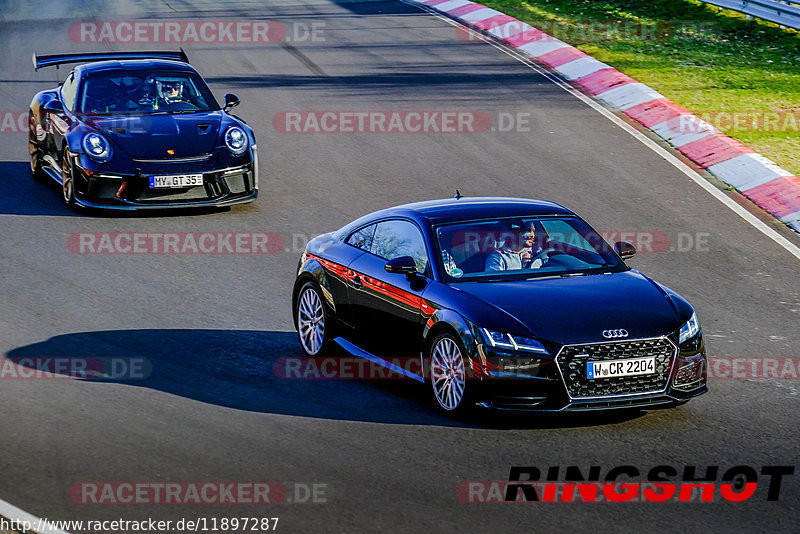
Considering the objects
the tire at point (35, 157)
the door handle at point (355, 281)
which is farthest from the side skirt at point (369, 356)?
the tire at point (35, 157)

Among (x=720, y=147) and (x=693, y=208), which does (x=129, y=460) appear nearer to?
(x=693, y=208)

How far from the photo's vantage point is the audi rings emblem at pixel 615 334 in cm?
837

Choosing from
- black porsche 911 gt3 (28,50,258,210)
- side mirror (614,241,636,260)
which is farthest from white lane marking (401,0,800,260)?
black porsche 911 gt3 (28,50,258,210)

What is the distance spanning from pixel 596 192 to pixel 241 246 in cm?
473

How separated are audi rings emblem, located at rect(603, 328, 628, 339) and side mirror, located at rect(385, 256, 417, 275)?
5.19 feet

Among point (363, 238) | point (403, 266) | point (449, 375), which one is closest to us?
point (449, 375)

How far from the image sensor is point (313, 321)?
10.6 metres

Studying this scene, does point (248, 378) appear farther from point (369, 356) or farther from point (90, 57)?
point (90, 57)

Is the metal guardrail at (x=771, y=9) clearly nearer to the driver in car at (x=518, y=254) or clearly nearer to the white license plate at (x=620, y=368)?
the driver in car at (x=518, y=254)

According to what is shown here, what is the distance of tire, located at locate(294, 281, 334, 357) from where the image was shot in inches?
408

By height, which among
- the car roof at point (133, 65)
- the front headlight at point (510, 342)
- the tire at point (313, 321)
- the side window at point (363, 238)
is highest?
the front headlight at point (510, 342)

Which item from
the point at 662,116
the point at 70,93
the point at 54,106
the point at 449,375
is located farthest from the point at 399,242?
the point at 662,116

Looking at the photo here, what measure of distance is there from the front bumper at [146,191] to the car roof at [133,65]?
1.85 m

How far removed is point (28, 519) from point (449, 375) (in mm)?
3114
